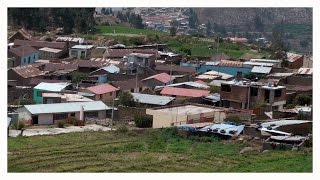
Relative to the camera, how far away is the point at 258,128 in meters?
8.11

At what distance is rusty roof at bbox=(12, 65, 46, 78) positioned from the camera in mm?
12442

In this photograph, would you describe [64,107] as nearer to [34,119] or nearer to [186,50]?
[34,119]

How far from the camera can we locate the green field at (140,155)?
6465 millimetres

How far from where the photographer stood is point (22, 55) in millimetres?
14398

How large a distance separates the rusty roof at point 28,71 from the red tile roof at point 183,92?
288 cm

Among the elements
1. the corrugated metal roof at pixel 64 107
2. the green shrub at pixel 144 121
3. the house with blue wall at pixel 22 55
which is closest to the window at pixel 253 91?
the green shrub at pixel 144 121

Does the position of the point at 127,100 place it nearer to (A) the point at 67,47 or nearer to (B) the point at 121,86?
(B) the point at 121,86

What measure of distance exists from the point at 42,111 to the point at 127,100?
1.53 metres

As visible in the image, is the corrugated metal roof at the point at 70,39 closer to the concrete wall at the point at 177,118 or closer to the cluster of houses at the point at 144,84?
the cluster of houses at the point at 144,84

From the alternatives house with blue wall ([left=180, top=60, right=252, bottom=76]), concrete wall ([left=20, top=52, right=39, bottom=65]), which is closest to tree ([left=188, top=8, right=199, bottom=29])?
house with blue wall ([left=180, top=60, right=252, bottom=76])

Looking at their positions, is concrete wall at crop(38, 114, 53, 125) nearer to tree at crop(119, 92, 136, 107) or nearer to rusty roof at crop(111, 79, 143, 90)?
tree at crop(119, 92, 136, 107)

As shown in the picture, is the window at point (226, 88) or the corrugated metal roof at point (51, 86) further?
the corrugated metal roof at point (51, 86)

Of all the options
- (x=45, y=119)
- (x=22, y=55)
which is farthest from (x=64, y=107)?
(x=22, y=55)

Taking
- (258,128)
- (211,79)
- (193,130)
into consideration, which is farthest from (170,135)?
(211,79)
